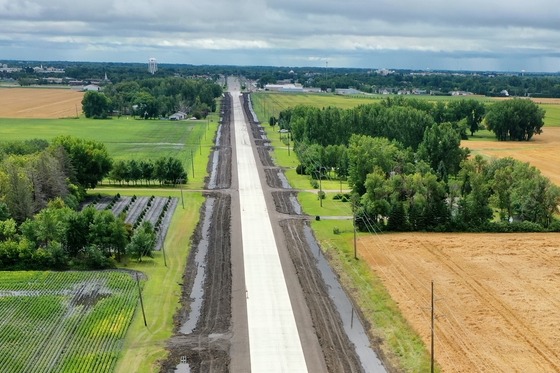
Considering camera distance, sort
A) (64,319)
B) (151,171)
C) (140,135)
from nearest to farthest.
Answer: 1. (64,319)
2. (151,171)
3. (140,135)

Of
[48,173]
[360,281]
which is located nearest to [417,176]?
[360,281]

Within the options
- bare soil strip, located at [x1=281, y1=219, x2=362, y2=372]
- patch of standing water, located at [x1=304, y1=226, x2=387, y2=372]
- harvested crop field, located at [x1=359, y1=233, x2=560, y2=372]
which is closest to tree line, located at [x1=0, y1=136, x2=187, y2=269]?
bare soil strip, located at [x1=281, y1=219, x2=362, y2=372]

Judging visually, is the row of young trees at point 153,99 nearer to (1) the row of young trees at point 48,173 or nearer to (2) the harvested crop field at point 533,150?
(2) the harvested crop field at point 533,150

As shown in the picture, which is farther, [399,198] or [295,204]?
[295,204]

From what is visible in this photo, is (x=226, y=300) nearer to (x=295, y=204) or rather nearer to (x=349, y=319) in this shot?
(x=349, y=319)

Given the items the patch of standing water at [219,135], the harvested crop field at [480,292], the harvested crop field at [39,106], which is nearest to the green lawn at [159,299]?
the harvested crop field at [480,292]

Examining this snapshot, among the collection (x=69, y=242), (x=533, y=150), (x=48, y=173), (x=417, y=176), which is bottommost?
(x=69, y=242)

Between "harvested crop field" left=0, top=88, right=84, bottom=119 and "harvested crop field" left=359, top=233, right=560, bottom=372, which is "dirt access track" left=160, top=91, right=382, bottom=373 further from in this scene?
"harvested crop field" left=0, top=88, right=84, bottom=119
